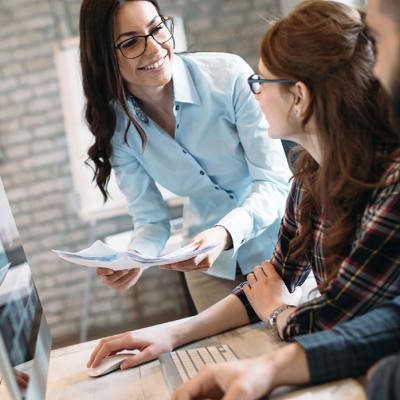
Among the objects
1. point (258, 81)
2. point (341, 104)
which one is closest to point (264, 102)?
point (258, 81)

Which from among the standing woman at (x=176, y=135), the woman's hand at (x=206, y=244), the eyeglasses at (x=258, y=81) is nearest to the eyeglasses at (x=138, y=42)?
the standing woman at (x=176, y=135)

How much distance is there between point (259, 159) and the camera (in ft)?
5.90

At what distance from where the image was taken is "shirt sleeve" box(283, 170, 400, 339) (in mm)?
1009

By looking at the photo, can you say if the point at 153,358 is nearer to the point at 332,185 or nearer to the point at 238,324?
the point at 238,324

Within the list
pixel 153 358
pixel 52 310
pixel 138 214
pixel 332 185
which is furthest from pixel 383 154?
pixel 52 310

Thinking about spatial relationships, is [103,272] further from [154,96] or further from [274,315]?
[154,96]

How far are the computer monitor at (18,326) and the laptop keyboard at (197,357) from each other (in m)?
0.27

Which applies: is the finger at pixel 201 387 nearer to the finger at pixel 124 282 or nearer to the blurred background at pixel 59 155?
the finger at pixel 124 282

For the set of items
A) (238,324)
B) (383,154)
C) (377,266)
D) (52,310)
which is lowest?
(52,310)

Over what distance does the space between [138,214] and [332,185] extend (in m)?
0.96

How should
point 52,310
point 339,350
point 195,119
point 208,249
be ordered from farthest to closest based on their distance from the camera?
point 52,310
point 195,119
point 208,249
point 339,350

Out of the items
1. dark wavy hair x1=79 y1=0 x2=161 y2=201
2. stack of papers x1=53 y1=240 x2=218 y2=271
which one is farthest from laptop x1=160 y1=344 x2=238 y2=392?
dark wavy hair x1=79 y1=0 x2=161 y2=201

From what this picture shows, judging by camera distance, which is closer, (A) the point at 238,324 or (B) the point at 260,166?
(A) the point at 238,324

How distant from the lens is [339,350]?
938 mm
